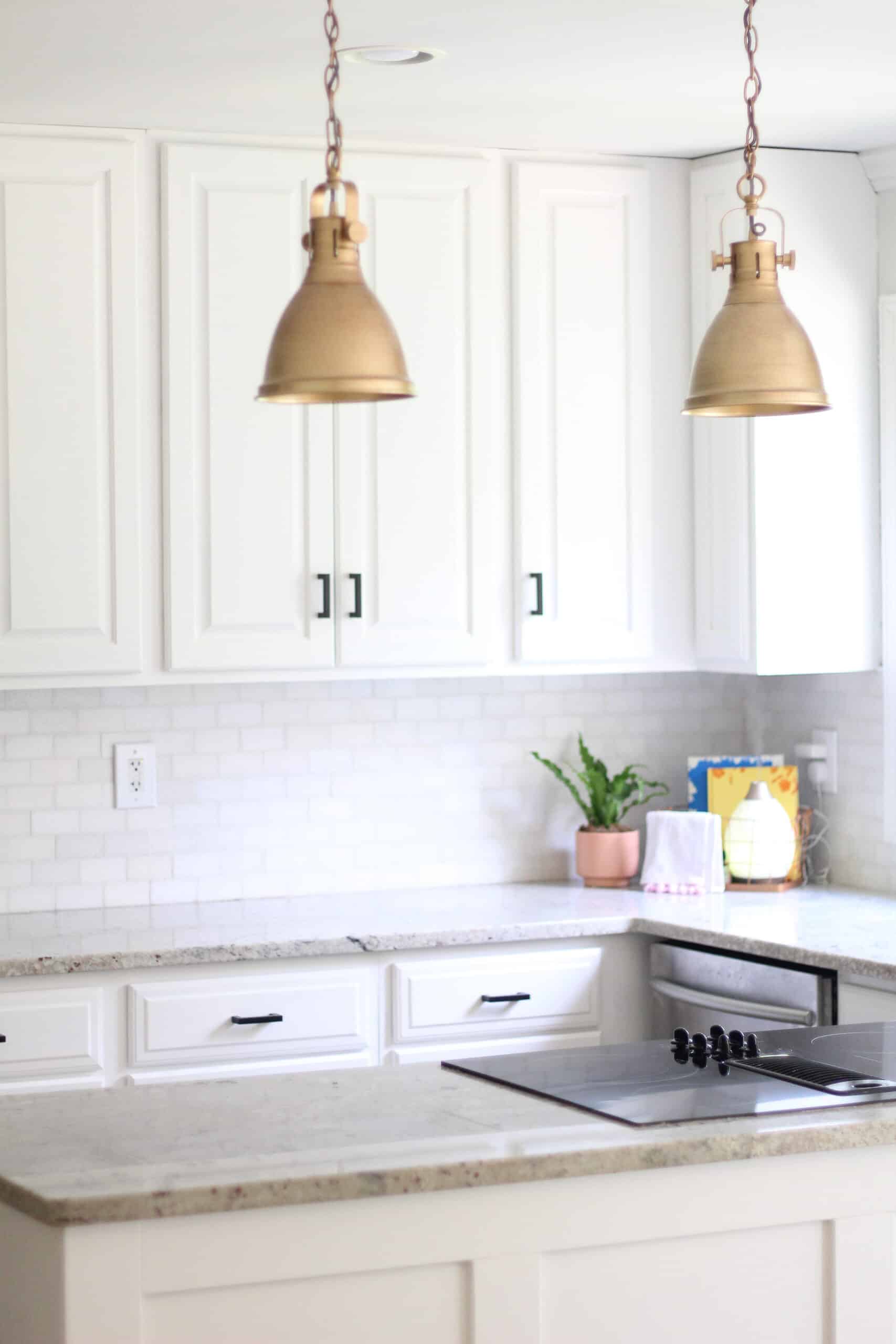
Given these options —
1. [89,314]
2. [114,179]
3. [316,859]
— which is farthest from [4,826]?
[114,179]

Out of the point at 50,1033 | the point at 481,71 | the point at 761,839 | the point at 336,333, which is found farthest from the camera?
the point at 761,839

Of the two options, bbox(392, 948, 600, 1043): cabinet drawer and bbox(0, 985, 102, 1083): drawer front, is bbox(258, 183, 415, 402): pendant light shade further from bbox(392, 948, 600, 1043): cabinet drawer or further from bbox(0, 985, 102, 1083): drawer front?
bbox(392, 948, 600, 1043): cabinet drawer

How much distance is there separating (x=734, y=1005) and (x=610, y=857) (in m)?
0.67

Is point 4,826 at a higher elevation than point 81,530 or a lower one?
lower

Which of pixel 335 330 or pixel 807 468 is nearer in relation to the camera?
pixel 335 330

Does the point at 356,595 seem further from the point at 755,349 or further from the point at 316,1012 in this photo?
the point at 755,349

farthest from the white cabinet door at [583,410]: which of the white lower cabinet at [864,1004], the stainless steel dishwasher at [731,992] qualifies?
the white lower cabinet at [864,1004]

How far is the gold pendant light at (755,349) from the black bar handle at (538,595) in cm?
165

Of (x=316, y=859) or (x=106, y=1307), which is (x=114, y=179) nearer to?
(x=316, y=859)

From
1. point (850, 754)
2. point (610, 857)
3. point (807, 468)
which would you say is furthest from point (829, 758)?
point (807, 468)

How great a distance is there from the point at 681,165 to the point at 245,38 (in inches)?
52.7

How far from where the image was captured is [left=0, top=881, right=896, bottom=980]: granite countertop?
3375mm

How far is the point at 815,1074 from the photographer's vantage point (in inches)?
88.4

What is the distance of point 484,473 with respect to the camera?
152 inches
